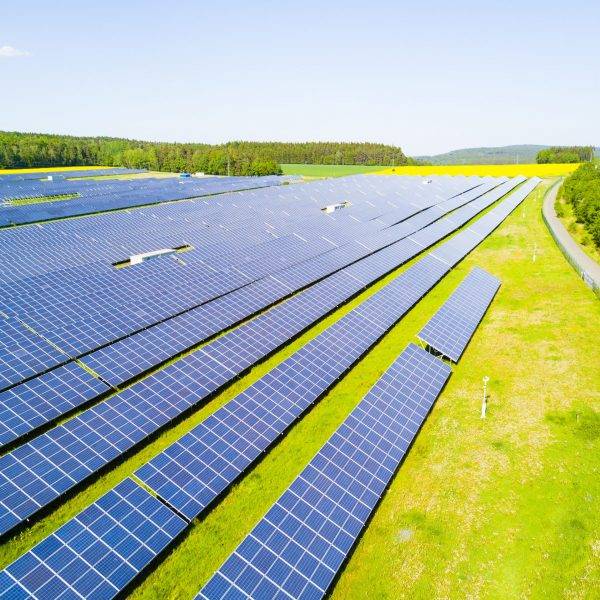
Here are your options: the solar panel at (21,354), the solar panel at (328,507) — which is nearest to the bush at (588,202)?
the solar panel at (328,507)

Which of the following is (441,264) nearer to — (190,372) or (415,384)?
(415,384)

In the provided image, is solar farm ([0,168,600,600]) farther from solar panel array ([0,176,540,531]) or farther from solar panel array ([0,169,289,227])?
solar panel array ([0,169,289,227])

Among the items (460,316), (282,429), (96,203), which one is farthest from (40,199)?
(282,429)

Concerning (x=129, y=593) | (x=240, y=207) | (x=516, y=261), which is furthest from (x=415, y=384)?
(x=240, y=207)

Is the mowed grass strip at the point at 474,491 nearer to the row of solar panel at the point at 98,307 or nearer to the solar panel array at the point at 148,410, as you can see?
the solar panel array at the point at 148,410

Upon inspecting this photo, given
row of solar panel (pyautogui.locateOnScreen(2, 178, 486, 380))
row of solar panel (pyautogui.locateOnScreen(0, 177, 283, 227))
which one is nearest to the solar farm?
row of solar panel (pyautogui.locateOnScreen(2, 178, 486, 380))

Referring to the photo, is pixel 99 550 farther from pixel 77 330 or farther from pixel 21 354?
pixel 77 330
